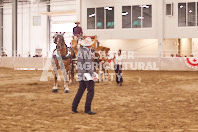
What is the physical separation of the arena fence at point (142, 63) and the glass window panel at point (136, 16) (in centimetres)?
457

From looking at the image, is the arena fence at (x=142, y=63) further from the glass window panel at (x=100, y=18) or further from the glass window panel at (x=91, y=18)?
the glass window panel at (x=91, y=18)

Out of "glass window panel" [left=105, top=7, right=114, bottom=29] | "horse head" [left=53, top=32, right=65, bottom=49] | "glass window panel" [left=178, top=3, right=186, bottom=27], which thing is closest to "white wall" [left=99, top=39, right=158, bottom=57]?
"glass window panel" [left=105, top=7, right=114, bottom=29]

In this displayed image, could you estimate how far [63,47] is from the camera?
1345 centimetres

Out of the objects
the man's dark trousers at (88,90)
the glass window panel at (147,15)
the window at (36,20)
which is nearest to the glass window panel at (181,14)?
the glass window panel at (147,15)

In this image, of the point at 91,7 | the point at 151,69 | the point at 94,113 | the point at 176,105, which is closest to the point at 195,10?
the point at 151,69

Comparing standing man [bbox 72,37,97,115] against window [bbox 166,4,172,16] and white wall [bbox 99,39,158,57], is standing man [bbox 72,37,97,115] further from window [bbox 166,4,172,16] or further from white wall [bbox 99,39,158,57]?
window [bbox 166,4,172,16]

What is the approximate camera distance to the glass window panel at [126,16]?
110ft

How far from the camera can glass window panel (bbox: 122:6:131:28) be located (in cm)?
3341

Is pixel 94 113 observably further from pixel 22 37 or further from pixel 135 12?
pixel 22 37

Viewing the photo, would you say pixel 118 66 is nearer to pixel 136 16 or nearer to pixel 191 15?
pixel 136 16

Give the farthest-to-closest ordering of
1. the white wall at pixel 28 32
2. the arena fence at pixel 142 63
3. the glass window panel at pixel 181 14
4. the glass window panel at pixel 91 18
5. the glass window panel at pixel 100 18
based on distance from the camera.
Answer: the white wall at pixel 28 32
the glass window panel at pixel 91 18
the glass window panel at pixel 100 18
the glass window panel at pixel 181 14
the arena fence at pixel 142 63

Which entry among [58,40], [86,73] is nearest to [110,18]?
[58,40]

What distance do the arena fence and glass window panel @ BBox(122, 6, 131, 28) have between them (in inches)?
185

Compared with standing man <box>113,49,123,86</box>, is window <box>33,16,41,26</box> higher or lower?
higher
